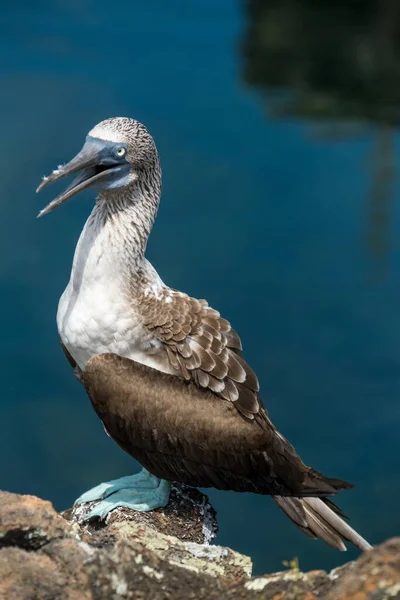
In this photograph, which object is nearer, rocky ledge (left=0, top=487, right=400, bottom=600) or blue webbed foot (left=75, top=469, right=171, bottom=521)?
rocky ledge (left=0, top=487, right=400, bottom=600)

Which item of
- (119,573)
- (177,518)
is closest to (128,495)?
(177,518)

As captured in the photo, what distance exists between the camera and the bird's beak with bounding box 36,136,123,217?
7738mm

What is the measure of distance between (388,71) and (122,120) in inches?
922

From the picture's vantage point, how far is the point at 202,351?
8.03m

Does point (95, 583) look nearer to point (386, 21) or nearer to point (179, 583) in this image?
point (179, 583)

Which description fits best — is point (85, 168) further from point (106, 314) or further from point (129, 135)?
point (106, 314)

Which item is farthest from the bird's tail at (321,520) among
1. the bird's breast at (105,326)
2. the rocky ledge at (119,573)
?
the rocky ledge at (119,573)

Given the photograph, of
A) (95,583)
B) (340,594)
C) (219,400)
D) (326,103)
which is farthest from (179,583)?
(326,103)

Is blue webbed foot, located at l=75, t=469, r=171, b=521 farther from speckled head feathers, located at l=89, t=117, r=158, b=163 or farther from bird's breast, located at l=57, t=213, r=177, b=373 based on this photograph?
speckled head feathers, located at l=89, t=117, r=158, b=163

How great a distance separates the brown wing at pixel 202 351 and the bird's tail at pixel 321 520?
889 millimetres

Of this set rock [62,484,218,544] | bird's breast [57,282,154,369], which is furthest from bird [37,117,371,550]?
rock [62,484,218,544]

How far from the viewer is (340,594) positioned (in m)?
4.85

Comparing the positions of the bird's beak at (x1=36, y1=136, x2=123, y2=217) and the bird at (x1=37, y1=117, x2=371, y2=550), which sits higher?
the bird's beak at (x1=36, y1=136, x2=123, y2=217)

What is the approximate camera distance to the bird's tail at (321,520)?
8258 mm
